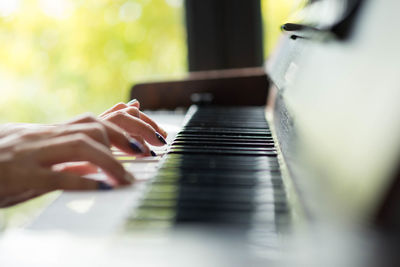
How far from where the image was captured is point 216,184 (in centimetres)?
60

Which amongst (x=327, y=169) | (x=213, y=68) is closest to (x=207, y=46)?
(x=213, y=68)

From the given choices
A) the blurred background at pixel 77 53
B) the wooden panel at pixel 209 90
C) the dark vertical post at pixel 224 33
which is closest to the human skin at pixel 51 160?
the wooden panel at pixel 209 90

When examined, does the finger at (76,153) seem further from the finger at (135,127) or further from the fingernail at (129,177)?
the finger at (135,127)

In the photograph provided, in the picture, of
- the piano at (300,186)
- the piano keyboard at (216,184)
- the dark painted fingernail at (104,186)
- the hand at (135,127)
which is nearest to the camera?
the piano at (300,186)

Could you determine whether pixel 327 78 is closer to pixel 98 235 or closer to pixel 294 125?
pixel 294 125

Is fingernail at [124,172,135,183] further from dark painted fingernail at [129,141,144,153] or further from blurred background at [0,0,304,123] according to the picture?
blurred background at [0,0,304,123]

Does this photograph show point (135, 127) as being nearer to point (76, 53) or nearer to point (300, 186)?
point (300, 186)

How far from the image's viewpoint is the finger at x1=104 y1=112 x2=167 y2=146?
889mm

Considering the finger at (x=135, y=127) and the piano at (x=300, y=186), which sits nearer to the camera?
the piano at (x=300, y=186)

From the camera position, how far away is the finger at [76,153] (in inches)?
24.0

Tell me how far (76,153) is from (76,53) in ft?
8.24

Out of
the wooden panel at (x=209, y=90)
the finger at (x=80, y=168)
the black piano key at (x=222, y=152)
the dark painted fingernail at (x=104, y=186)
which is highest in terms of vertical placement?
the dark painted fingernail at (x=104, y=186)

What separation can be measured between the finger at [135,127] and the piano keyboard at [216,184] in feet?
0.17

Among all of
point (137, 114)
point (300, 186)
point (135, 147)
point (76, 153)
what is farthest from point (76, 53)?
point (300, 186)
